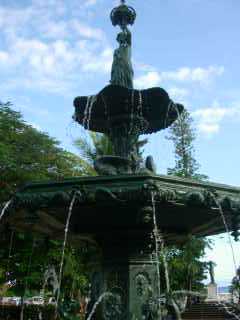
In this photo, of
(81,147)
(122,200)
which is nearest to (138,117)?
(122,200)

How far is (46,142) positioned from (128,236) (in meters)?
16.9

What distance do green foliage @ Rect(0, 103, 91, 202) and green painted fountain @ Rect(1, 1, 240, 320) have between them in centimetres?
1245

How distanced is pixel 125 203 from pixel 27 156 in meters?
17.1

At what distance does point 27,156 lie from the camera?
23156mm

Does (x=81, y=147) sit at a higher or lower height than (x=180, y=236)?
higher

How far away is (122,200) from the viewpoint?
646 centimetres

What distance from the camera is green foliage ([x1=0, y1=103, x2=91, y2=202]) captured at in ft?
71.3

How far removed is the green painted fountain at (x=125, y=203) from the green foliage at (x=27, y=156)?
12446mm

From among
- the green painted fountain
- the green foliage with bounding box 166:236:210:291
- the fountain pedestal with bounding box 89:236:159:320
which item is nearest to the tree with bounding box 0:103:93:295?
the green foliage with bounding box 166:236:210:291

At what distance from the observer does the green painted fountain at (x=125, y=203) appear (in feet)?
21.5

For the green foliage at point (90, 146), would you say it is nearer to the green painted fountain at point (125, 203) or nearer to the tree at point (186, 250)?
the tree at point (186, 250)

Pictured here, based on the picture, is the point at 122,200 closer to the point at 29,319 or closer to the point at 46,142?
the point at 46,142


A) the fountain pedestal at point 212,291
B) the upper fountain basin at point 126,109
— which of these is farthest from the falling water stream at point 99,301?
the fountain pedestal at point 212,291

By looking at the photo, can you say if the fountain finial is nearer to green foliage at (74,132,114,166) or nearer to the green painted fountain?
the green painted fountain
